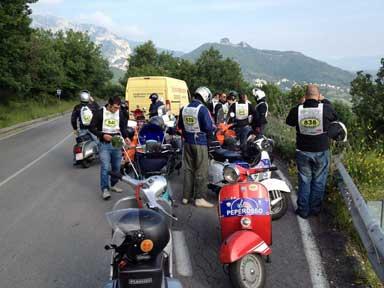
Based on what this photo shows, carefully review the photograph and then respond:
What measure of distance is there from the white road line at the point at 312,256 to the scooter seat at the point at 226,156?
140 centimetres

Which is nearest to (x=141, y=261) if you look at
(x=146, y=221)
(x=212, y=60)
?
(x=146, y=221)

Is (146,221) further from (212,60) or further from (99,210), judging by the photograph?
(212,60)

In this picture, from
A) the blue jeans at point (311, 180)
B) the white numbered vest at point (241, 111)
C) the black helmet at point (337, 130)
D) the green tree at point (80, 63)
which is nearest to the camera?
the black helmet at point (337, 130)

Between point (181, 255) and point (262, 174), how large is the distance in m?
2.23

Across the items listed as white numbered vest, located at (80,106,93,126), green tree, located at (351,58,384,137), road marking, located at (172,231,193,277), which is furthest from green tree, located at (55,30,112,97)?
road marking, located at (172,231,193,277)

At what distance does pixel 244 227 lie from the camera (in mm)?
4961

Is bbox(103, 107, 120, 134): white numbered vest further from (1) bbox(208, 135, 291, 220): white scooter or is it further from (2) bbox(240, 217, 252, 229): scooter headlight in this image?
(2) bbox(240, 217, 252, 229): scooter headlight

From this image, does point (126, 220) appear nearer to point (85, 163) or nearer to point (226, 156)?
point (226, 156)

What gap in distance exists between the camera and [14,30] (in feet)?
72.5

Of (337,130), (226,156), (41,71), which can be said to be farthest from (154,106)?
(41,71)

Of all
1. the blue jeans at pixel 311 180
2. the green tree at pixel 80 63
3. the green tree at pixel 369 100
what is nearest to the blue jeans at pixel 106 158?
the blue jeans at pixel 311 180

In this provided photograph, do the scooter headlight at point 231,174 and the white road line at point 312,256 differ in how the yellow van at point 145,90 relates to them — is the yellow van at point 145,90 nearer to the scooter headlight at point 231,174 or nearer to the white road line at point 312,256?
the white road line at point 312,256

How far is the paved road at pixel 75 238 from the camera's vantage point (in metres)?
4.86

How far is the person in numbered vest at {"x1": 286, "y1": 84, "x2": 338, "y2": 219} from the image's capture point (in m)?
6.43
